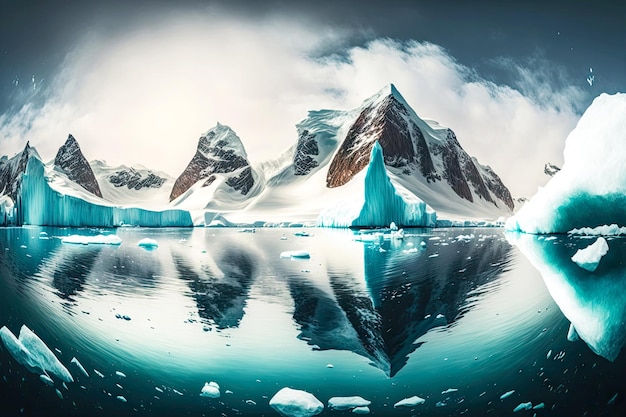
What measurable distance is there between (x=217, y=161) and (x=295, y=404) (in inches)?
167

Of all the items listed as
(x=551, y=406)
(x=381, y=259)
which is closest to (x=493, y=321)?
(x=551, y=406)

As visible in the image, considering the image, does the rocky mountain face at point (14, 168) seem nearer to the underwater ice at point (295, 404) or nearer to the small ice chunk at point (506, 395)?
the underwater ice at point (295, 404)

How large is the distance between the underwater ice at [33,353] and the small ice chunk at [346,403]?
1.56 metres

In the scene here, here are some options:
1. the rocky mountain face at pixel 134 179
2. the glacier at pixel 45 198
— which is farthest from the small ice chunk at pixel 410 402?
the rocky mountain face at pixel 134 179

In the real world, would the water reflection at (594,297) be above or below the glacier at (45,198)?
below

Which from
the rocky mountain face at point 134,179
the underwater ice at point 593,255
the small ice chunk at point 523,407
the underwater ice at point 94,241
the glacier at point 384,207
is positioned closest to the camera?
the small ice chunk at point 523,407

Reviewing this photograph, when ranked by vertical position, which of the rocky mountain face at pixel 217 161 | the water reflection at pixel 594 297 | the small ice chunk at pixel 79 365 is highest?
the rocky mountain face at pixel 217 161

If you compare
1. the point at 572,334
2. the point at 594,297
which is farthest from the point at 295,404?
the point at 594,297

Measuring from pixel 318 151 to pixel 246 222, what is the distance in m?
3.44

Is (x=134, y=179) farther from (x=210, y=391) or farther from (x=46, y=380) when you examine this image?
(x=210, y=391)

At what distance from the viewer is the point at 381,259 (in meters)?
8.30

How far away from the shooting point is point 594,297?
13.9 feet

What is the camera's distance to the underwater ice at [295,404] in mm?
2012

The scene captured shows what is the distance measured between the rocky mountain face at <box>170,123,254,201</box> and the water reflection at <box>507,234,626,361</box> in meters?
3.44
